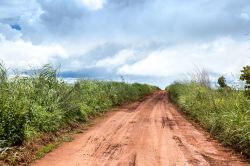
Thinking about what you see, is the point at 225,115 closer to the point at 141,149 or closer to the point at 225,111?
the point at 225,111

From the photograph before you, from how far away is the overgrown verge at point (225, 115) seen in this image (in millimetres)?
10961

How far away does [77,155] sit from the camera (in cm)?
1030

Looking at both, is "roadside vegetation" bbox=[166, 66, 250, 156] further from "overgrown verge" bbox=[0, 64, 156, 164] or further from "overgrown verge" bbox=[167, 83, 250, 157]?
"overgrown verge" bbox=[0, 64, 156, 164]

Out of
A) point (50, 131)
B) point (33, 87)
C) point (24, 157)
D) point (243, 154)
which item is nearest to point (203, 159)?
point (243, 154)

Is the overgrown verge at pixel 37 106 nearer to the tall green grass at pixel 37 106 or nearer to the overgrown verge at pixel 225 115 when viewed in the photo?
the tall green grass at pixel 37 106

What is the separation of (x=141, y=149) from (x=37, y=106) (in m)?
3.41

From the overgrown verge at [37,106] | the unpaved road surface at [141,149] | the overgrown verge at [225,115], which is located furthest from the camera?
the overgrown verge at [225,115]

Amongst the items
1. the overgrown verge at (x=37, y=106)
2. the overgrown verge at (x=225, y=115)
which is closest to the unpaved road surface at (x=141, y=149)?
the overgrown verge at (x=225, y=115)

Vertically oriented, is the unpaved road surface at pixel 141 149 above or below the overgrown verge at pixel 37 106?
below

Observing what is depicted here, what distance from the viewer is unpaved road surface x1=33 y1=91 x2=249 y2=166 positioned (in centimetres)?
959

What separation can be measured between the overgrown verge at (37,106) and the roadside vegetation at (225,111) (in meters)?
4.72

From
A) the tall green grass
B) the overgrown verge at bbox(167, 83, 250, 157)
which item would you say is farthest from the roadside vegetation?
the tall green grass

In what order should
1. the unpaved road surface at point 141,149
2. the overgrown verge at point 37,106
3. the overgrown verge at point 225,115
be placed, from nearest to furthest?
the unpaved road surface at point 141,149
the overgrown verge at point 37,106
the overgrown verge at point 225,115

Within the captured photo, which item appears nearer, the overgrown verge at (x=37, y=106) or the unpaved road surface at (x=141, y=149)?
the unpaved road surface at (x=141, y=149)
